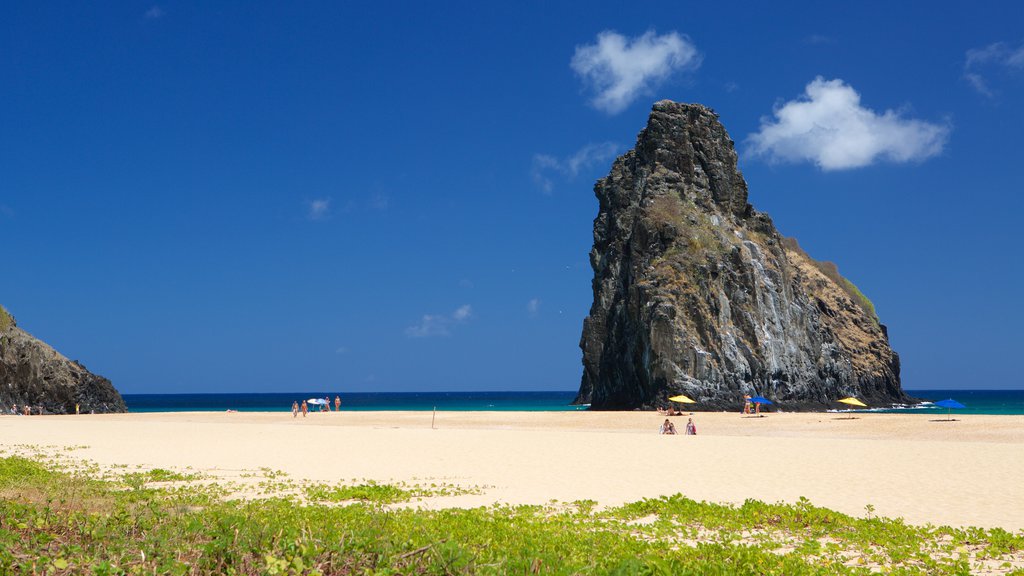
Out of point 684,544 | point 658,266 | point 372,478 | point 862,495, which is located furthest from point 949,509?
point 658,266

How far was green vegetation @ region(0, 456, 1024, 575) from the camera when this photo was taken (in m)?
6.22

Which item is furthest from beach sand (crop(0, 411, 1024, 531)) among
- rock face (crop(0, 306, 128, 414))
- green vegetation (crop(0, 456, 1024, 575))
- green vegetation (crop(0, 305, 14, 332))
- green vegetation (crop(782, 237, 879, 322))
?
green vegetation (crop(782, 237, 879, 322))

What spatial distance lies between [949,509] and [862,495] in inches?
87.6

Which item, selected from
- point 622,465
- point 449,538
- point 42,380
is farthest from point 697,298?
point 449,538

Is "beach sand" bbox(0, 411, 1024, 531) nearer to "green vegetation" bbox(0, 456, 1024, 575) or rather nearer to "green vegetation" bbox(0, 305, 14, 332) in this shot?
"green vegetation" bbox(0, 456, 1024, 575)

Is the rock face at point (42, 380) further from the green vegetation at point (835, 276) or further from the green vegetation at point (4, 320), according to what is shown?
the green vegetation at point (835, 276)

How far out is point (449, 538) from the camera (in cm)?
731

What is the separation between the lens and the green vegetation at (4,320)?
7694 cm

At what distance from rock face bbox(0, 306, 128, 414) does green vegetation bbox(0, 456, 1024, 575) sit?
67096 mm

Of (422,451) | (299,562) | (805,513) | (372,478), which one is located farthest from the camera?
(422,451)

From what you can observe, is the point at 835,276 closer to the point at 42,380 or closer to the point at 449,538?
the point at 42,380

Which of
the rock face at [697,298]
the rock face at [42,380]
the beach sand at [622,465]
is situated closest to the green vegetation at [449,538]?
the beach sand at [622,465]

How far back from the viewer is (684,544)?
10266mm

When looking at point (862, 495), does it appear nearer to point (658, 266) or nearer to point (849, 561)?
point (849, 561)
